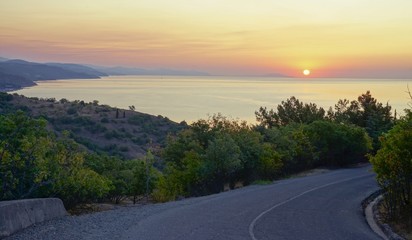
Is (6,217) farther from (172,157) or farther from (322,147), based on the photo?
(322,147)

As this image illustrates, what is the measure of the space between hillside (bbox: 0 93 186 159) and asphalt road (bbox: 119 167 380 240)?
33814 mm

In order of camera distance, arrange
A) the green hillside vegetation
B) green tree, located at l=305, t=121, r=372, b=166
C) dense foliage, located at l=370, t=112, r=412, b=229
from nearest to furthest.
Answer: dense foliage, located at l=370, t=112, r=412, b=229 < the green hillside vegetation < green tree, located at l=305, t=121, r=372, b=166

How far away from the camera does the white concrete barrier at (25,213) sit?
500 inches

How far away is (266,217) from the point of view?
54.3 feet

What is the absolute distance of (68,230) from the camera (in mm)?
13633

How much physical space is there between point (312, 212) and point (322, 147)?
2214 centimetres

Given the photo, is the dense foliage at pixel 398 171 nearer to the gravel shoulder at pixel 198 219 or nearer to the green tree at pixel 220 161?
the gravel shoulder at pixel 198 219

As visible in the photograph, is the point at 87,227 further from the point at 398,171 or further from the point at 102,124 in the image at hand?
the point at 102,124

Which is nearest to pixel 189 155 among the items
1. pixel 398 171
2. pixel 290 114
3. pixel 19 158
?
pixel 19 158

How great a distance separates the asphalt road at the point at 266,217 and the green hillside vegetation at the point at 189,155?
3819mm

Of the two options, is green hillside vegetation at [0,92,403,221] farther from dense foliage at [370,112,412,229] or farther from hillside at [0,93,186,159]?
dense foliage at [370,112,412,229]

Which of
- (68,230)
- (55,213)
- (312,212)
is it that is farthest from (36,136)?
(312,212)

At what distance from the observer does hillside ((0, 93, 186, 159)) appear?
60.4 metres

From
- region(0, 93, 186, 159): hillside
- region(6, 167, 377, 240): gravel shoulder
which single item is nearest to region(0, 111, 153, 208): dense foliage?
region(6, 167, 377, 240): gravel shoulder
